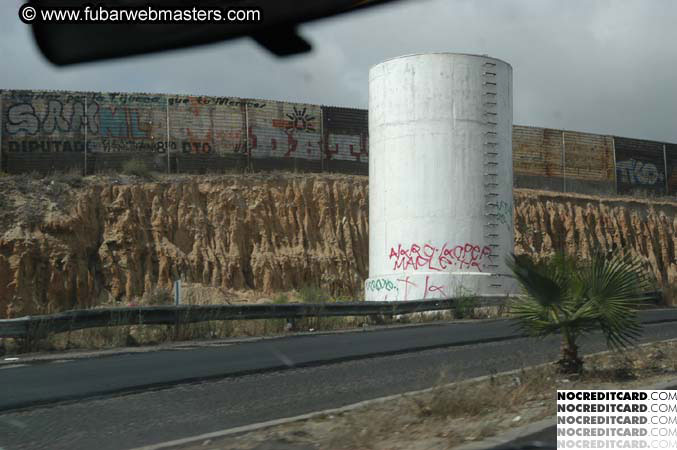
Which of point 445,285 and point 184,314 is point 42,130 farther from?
point 184,314

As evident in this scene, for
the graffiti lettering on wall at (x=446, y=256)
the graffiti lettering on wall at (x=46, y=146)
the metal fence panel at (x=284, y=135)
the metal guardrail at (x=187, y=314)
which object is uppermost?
the metal fence panel at (x=284, y=135)

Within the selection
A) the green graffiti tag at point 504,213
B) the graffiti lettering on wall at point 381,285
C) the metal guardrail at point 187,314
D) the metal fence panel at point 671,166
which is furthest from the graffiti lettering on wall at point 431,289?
the metal fence panel at point 671,166

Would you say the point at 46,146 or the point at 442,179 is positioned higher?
the point at 46,146

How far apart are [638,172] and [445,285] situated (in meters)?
25.3

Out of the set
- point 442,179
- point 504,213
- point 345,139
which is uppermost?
point 345,139

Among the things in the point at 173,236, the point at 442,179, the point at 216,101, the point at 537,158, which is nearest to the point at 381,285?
the point at 442,179

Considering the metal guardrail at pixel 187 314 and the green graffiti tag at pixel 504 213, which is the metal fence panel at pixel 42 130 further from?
the metal guardrail at pixel 187 314

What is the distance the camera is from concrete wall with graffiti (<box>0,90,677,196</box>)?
33656mm

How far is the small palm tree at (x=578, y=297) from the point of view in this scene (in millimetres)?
10039

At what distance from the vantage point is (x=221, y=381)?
35.8ft

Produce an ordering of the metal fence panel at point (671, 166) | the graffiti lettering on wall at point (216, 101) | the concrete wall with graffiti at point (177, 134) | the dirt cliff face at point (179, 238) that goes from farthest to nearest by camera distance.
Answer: the metal fence panel at point (671, 166) < the graffiti lettering on wall at point (216, 101) < the concrete wall with graffiti at point (177, 134) < the dirt cliff face at point (179, 238)

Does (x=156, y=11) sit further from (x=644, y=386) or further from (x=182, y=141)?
(x=182, y=141)

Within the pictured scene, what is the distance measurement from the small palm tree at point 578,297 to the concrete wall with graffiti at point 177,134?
26884mm

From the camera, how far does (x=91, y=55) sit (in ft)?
17.7
